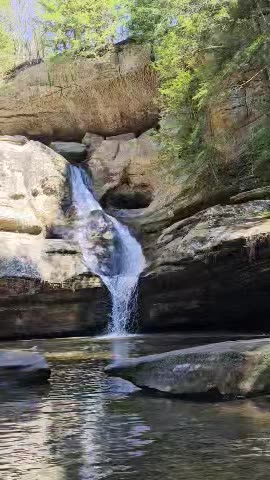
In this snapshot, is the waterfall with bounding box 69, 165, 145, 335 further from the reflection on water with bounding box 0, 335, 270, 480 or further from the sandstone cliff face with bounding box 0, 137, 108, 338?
the reflection on water with bounding box 0, 335, 270, 480

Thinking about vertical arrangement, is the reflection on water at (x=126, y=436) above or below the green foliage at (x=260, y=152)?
below

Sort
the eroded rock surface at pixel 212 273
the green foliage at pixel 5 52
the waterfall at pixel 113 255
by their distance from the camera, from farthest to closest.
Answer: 1. the green foliage at pixel 5 52
2. the waterfall at pixel 113 255
3. the eroded rock surface at pixel 212 273

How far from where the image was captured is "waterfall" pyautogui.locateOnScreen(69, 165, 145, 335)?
19.3m

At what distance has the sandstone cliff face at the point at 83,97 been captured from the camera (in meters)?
27.6

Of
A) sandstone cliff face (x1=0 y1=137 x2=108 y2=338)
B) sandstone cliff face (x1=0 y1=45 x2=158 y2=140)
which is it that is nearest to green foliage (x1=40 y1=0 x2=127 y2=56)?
sandstone cliff face (x1=0 y1=45 x2=158 y2=140)

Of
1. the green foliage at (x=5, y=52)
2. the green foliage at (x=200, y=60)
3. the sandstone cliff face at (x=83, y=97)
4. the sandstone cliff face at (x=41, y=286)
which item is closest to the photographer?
the green foliage at (x=200, y=60)

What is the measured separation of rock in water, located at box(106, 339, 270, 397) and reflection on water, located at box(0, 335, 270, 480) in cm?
27

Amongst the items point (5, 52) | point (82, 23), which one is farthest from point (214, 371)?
point (5, 52)

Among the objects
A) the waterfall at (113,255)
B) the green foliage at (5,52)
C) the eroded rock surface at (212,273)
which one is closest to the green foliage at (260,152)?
the eroded rock surface at (212,273)

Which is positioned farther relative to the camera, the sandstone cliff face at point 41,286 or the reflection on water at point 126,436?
the sandstone cliff face at point 41,286

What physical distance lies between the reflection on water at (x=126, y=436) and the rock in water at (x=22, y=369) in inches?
19.8

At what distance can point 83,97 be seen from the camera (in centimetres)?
2867

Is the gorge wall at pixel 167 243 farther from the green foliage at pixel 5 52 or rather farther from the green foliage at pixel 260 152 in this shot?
the green foliage at pixel 5 52

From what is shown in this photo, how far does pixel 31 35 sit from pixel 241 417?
35.0 metres
